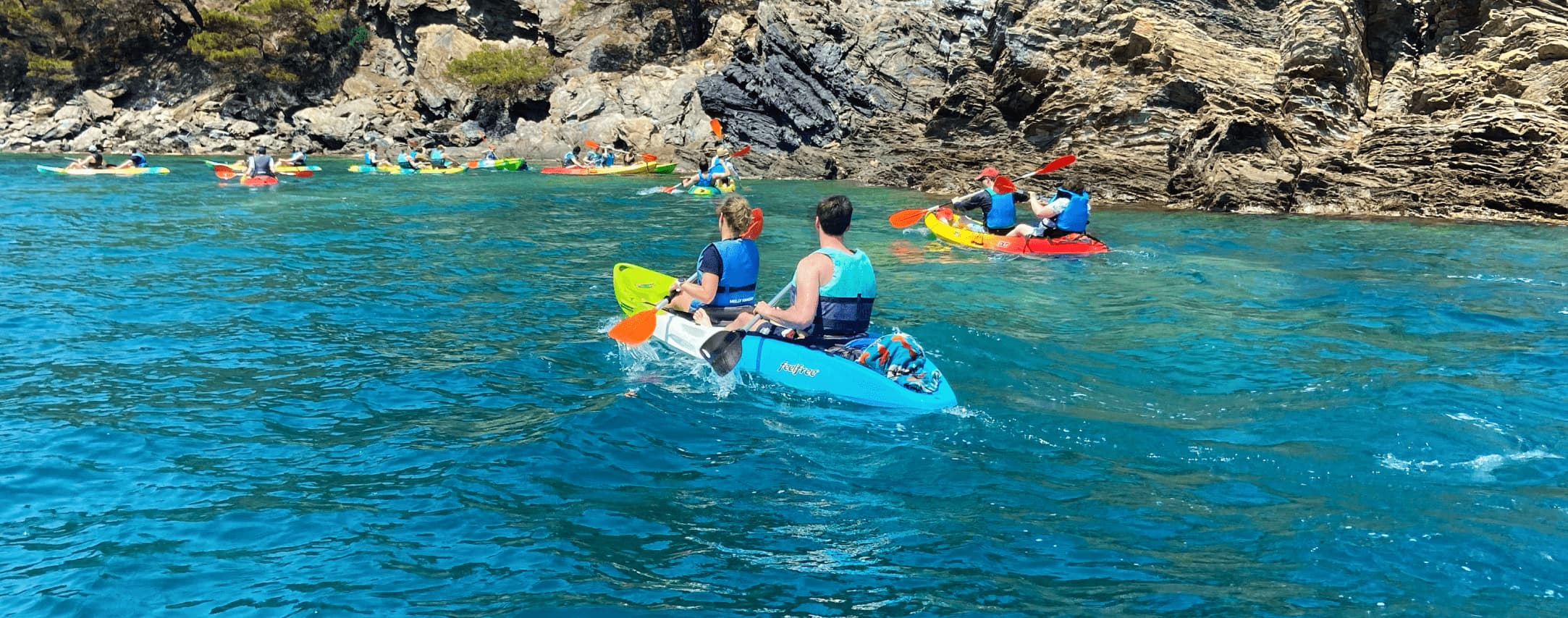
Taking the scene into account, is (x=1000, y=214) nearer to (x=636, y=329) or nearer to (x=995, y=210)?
(x=995, y=210)

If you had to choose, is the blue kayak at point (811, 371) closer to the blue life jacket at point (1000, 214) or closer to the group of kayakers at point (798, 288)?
the group of kayakers at point (798, 288)

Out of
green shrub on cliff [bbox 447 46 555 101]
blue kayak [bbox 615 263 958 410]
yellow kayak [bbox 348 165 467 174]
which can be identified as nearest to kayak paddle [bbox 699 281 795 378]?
blue kayak [bbox 615 263 958 410]

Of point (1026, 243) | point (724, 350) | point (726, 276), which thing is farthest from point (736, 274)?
point (1026, 243)

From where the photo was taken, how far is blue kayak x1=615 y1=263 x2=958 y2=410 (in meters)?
6.69

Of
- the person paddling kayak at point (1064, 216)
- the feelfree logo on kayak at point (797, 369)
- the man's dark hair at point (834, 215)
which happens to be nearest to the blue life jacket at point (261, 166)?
the person paddling kayak at point (1064, 216)

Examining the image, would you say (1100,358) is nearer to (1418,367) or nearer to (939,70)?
(1418,367)

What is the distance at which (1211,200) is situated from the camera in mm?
21281

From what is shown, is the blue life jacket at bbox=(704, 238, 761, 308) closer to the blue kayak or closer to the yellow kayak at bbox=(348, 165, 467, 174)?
the blue kayak

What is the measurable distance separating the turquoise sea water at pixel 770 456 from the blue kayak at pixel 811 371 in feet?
0.40

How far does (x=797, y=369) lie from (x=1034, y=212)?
29.7 ft

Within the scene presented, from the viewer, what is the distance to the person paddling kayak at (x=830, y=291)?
6457 mm

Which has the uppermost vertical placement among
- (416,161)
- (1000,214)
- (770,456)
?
(1000,214)

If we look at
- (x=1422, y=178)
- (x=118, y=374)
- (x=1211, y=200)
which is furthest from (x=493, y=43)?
(x=118, y=374)

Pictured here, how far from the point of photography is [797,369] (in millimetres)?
7055
